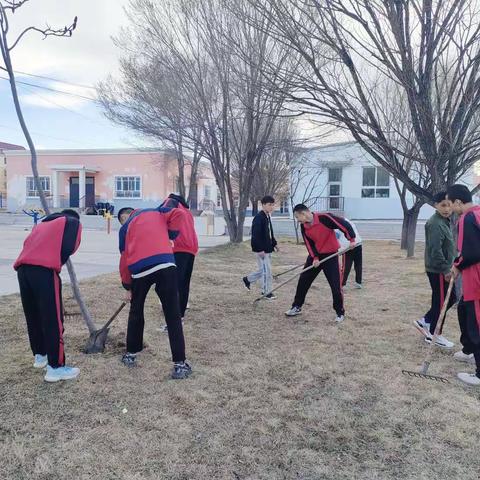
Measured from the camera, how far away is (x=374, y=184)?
2689cm

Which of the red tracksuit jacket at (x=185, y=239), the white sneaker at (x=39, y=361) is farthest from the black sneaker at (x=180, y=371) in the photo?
the red tracksuit jacket at (x=185, y=239)

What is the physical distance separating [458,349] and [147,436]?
3.27m

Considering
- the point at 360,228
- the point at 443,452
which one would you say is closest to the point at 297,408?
the point at 443,452

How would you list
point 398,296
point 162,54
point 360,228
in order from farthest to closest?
point 360,228 < point 162,54 < point 398,296

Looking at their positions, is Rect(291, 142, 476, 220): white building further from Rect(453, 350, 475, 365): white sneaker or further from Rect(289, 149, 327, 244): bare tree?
Rect(453, 350, 475, 365): white sneaker

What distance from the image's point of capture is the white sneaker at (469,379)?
3803 mm

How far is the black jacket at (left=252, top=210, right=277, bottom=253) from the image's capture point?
22.5ft

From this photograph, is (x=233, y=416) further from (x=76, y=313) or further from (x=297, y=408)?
(x=76, y=313)

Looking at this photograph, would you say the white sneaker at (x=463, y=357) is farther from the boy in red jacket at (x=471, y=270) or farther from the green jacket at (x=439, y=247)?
the green jacket at (x=439, y=247)

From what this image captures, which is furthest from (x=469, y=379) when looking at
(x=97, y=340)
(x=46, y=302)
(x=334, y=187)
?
(x=334, y=187)

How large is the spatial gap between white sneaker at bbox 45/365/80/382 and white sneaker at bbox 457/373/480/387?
10.2ft

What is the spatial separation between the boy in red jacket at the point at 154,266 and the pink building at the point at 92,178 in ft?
90.4

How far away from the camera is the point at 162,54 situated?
11.9m

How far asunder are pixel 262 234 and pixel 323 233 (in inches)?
55.1
